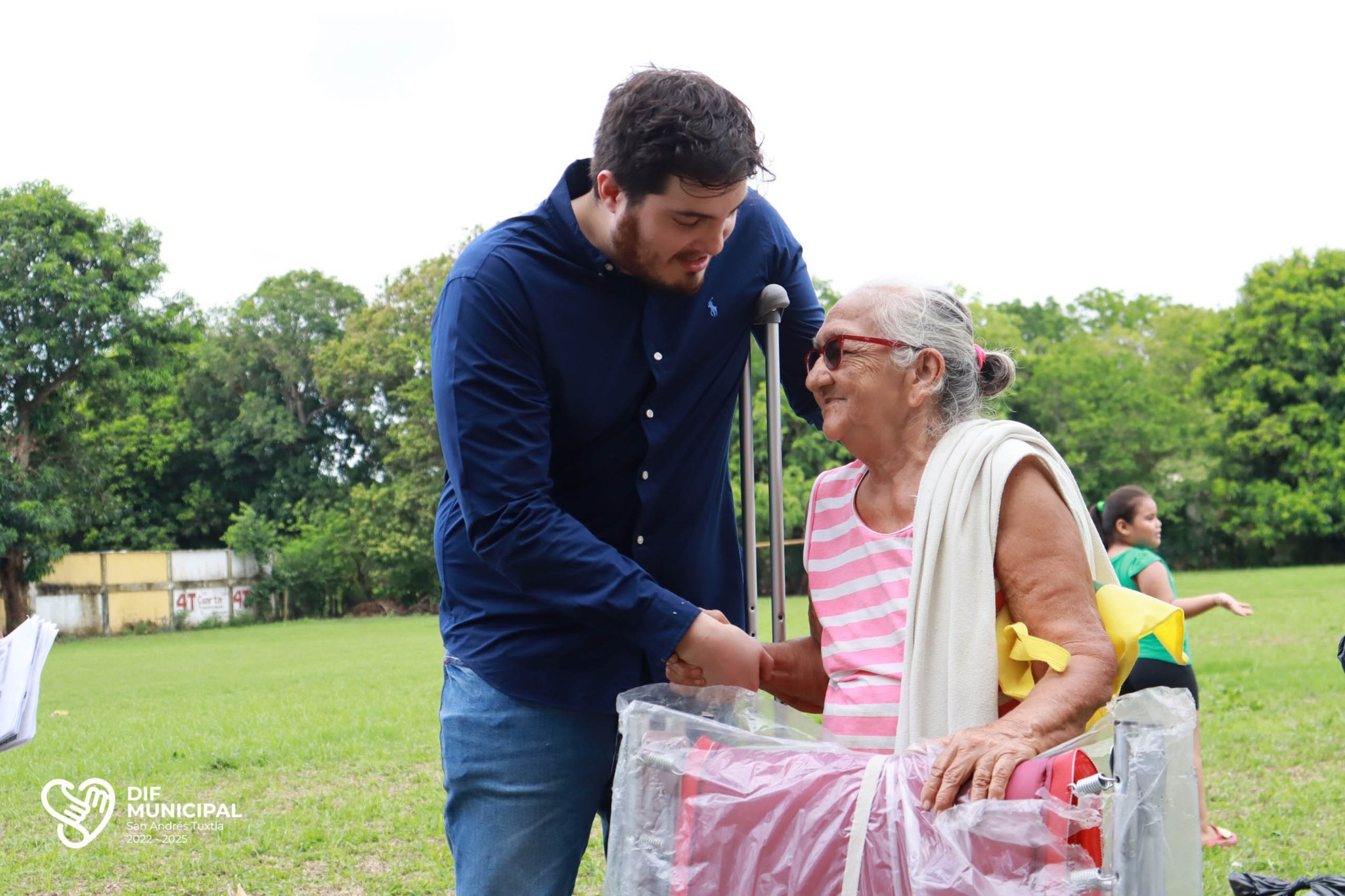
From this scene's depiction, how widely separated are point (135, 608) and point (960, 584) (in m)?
35.2

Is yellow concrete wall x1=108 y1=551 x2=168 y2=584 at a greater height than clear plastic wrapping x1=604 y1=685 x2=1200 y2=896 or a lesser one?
lesser

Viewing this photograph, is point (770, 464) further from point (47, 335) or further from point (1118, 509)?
point (47, 335)

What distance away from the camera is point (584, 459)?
246 cm

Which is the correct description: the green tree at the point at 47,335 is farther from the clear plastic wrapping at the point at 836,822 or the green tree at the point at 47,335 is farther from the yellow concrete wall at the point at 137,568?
the clear plastic wrapping at the point at 836,822

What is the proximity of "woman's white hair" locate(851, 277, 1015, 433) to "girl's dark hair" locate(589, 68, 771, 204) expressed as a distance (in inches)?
15.9

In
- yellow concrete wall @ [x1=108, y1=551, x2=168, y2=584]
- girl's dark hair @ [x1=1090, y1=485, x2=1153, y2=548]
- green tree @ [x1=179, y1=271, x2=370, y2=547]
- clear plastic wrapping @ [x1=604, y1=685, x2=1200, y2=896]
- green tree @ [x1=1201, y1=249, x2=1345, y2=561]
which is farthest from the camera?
green tree @ [x1=179, y1=271, x2=370, y2=547]

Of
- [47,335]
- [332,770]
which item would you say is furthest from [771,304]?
[47,335]

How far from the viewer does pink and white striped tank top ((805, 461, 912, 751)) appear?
2.17 metres

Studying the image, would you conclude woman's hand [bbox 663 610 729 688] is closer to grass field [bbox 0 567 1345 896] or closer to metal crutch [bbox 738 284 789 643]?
metal crutch [bbox 738 284 789 643]

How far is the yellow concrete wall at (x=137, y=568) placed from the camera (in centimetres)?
3319

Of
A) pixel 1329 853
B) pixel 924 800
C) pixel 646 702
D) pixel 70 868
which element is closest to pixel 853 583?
pixel 646 702

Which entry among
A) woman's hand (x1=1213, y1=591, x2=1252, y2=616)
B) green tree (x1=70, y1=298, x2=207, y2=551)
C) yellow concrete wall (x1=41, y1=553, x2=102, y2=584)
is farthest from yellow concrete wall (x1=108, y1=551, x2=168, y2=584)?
woman's hand (x1=1213, y1=591, x2=1252, y2=616)

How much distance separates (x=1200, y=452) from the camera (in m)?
43.2

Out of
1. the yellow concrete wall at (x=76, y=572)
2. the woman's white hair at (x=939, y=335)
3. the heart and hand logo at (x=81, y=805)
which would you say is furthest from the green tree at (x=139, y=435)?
the woman's white hair at (x=939, y=335)
